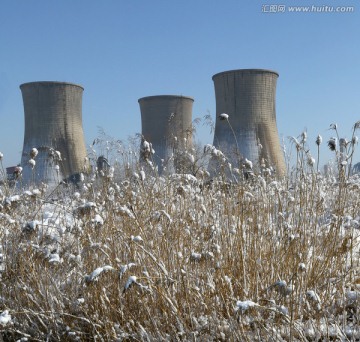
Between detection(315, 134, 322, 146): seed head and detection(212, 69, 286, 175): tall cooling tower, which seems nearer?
detection(315, 134, 322, 146): seed head

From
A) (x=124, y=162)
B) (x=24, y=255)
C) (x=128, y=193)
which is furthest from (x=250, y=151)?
(x=24, y=255)

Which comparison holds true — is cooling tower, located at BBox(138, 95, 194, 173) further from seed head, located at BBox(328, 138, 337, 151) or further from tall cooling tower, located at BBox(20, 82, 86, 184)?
seed head, located at BBox(328, 138, 337, 151)

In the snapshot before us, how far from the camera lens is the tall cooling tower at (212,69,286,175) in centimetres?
1464

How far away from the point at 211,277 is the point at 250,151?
13538 mm

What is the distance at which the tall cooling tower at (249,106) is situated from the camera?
14.6m

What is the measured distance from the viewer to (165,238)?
8.19 feet

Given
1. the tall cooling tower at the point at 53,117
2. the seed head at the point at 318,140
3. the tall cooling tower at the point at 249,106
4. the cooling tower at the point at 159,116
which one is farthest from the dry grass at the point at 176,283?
Answer: the cooling tower at the point at 159,116

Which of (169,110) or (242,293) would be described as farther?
(169,110)

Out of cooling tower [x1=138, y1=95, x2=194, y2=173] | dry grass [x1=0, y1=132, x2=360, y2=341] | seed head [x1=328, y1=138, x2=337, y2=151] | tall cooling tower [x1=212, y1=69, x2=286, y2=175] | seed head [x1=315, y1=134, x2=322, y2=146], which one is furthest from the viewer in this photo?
cooling tower [x1=138, y1=95, x2=194, y2=173]

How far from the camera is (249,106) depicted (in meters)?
14.7

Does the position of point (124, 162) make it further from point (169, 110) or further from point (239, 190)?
point (169, 110)

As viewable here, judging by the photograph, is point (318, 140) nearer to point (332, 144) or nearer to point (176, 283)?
point (332, 144)

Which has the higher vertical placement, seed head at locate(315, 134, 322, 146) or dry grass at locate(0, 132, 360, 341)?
seed head at locate(315, 134, 322, 146)

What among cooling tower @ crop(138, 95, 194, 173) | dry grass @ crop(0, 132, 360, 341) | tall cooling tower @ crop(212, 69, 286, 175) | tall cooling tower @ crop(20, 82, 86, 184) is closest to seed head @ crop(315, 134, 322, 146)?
dry grass @ crop(0, 132, 360, 341)
